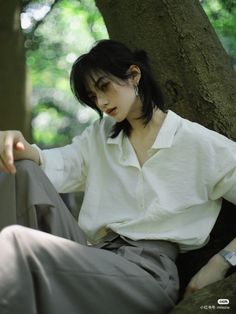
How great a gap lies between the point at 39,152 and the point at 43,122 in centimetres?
899

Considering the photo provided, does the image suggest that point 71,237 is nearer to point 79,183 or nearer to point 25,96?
point 79,183

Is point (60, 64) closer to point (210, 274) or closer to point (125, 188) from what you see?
point (125, 188)

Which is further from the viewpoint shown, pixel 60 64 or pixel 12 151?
pixel 60 64

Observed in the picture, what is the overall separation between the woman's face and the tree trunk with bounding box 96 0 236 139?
1.85 ft

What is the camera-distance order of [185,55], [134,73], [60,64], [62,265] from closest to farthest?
[62,265], [134,73], [185,55], [60,64]

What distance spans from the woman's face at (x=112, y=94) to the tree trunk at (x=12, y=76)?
6.29ft

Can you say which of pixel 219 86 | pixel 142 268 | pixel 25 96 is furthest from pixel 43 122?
pixel 142 268

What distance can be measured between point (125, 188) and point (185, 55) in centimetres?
93

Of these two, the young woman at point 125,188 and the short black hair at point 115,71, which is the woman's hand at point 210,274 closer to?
the young woman at point 125,188

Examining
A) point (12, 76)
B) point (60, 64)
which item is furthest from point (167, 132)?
point (60, 64)

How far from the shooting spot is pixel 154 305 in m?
1.74

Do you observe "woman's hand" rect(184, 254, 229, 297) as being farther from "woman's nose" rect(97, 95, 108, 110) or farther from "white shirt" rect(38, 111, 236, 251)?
"woman's nose" rect(97, 95, 108, 110)

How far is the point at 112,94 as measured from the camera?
209cm

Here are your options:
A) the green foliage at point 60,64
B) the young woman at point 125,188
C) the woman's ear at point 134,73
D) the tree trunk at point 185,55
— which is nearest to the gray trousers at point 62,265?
the young woman at point 125,188
